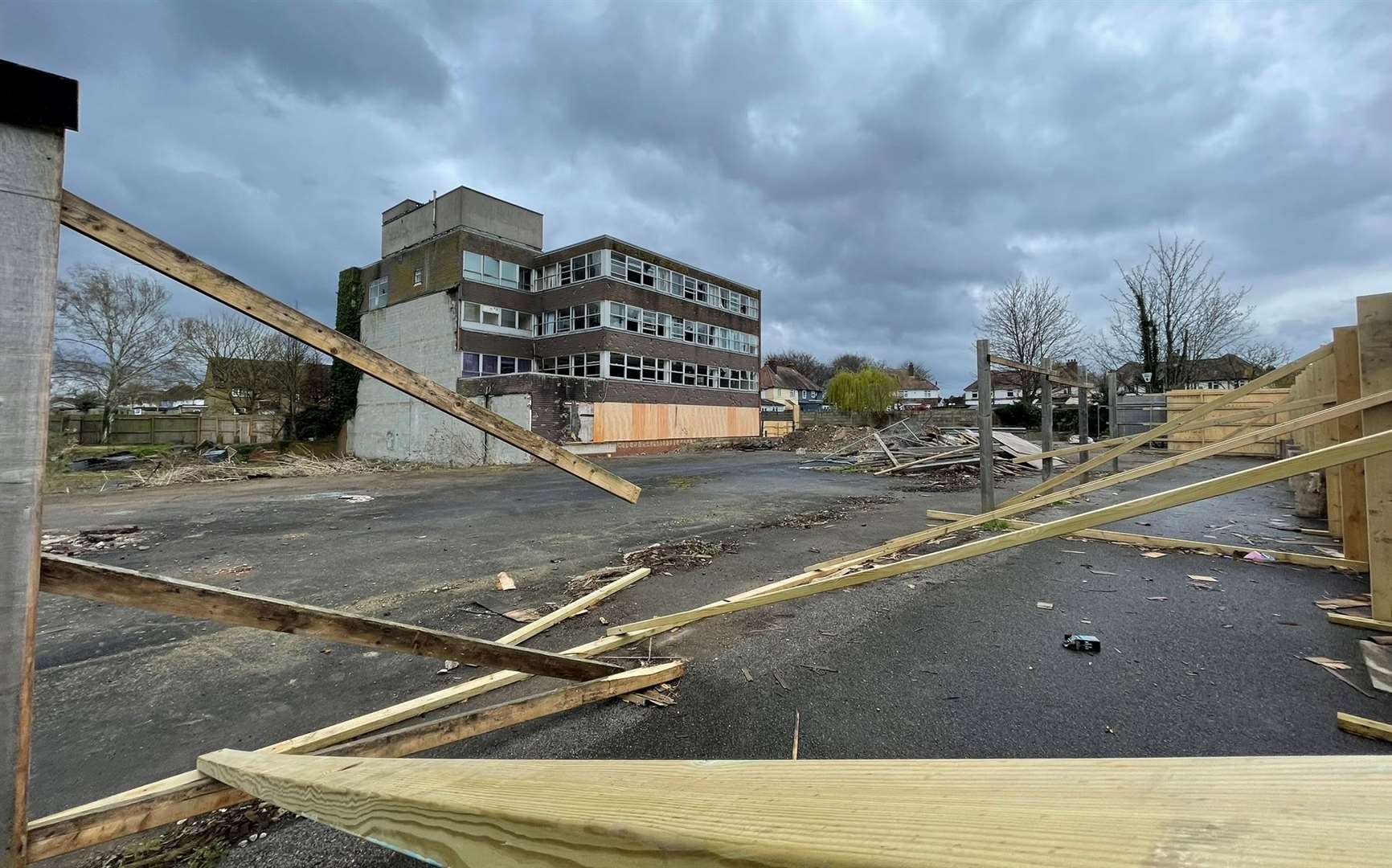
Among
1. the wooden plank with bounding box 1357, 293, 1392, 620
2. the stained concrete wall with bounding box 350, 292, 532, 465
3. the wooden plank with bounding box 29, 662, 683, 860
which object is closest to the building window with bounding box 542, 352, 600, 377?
the stained concrete wall with bounding box 350, 292, 532, 465

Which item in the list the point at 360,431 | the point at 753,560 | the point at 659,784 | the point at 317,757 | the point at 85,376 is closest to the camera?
the point at 659,784

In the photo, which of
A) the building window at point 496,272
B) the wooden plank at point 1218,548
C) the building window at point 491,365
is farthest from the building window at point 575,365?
the wooden plank at point 1218,548

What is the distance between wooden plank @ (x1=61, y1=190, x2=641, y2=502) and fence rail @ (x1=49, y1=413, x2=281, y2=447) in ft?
120

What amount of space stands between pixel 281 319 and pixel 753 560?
5113mm

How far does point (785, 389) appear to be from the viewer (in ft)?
237

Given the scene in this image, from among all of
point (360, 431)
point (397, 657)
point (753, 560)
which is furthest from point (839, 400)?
point (397, 657)

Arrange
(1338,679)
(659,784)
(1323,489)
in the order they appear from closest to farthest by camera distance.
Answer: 1. (659,784)
2. (1338,679)
3. (1323,489)

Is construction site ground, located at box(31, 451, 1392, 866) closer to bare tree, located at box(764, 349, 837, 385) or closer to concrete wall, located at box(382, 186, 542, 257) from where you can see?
concrete wall, located at box(382, 186, 542, 257)

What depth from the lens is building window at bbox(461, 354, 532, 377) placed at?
2908cm

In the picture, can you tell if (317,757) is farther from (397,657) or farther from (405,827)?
(397,657)

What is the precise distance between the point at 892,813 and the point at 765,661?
3101 mm

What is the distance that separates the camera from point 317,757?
1.53 meters

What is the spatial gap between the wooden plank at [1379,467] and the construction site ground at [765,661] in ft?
1.32

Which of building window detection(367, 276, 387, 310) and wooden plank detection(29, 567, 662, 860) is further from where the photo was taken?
building window detection(367, 276, 387, 310)
